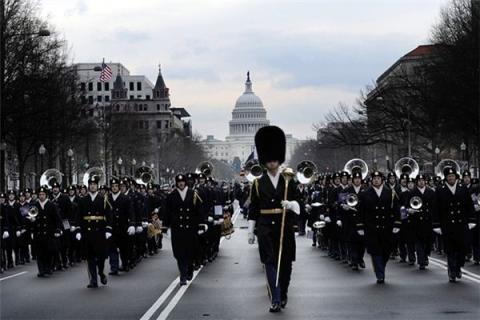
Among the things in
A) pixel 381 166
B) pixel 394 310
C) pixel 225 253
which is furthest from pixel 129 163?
pixel 394 310

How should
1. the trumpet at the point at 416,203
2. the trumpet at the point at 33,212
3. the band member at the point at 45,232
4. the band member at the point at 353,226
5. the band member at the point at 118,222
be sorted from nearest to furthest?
the band member at the point at 353,226 < the band member at the point at 118,222 < the band member at the point at 45,232 < the trumpet at the point at 33,212 < the trumpet at the point at 416,203

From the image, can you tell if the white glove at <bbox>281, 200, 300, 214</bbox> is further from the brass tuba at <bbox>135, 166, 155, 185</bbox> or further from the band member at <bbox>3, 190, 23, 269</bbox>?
the brass tuba at <bbox>135, 166, 155, 185</bbox>

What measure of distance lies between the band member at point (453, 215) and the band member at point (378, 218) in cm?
79

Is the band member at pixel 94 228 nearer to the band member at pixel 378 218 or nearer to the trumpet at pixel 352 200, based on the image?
the band member at pixel 378 218

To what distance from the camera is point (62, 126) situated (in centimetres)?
5906

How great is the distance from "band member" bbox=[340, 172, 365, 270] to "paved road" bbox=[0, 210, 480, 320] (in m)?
0.39

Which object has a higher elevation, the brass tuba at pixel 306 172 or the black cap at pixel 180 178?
the brass tuba at pixel 306 172

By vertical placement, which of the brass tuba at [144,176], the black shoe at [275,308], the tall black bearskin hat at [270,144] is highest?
the brass tuba at [144,176]

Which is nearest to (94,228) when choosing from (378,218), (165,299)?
(165,299)

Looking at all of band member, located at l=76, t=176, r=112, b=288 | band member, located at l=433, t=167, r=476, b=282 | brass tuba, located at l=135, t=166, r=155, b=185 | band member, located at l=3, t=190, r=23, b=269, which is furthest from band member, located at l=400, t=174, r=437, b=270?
brass tuba, located at l=135, t=166, r=155, b=185

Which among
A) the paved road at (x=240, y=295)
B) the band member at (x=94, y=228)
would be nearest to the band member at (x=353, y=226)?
the paved road at (x=240, y=295)

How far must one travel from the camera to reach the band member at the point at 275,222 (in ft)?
53.3

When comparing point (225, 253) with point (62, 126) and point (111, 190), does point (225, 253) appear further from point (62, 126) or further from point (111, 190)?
point (62, 126)

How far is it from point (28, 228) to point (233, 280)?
276 inches
